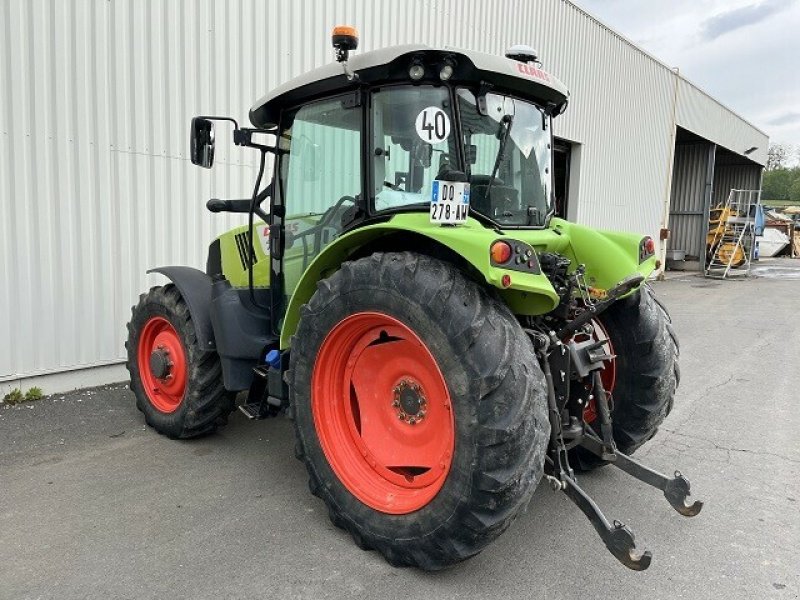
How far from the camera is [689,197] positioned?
22.7 metres

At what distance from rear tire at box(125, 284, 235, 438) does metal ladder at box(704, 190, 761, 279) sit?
A: 19.7m

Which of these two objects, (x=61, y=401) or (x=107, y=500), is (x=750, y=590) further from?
(x=61, y=401)

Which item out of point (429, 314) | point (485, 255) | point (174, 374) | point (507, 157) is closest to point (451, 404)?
point (429, 314)

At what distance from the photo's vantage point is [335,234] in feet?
11.4

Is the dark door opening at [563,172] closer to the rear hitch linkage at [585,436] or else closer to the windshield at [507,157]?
the windshield at [507,157]

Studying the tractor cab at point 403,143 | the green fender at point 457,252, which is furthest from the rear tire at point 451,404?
the tractor cab at point 403,143

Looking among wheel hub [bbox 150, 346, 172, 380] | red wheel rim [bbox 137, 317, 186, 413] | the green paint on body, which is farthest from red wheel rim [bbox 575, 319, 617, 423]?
wheel hub [bbox 150, 346, 172, 380]

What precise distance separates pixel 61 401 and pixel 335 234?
3.29 meters

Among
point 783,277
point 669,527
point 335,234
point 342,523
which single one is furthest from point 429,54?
point 783,277

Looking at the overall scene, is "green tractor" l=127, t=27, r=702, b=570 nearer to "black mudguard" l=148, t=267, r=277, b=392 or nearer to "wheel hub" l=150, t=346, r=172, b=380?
"black mudguard" l=148, t=267, r=277, b=392

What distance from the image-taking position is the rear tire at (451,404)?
2523 millimetres

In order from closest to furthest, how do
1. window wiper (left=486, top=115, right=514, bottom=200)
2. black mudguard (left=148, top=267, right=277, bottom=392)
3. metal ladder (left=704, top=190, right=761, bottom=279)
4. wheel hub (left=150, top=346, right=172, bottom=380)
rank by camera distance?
window wiper (left=486, top=115, right=514, bottom=200), black mudguard (left=148, top=267, right=277, bottom=392), wheel hub (left=150, top=346, right=172, bottom=380), metal ladder (left=704, top=190, right=761, bottom=279)

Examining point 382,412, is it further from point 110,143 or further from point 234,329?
point 110,143

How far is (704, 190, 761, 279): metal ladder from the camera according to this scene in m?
20.9
